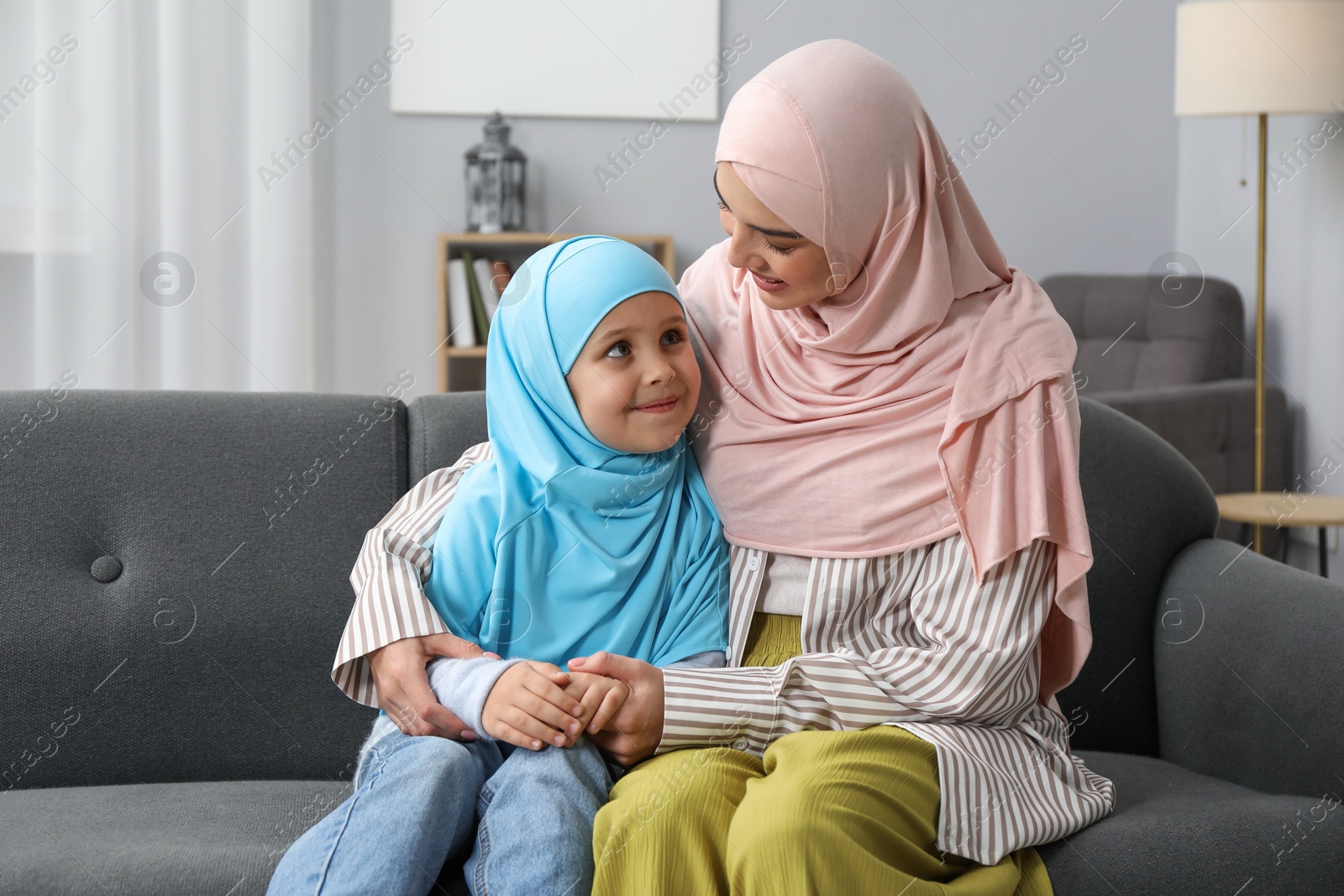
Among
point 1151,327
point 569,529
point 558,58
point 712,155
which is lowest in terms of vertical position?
point 569,529

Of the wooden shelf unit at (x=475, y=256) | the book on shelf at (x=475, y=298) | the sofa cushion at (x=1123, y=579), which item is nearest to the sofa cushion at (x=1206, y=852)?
the sofa cushion at (x=1123, y=579)

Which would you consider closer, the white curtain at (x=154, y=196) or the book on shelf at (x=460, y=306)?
the white curtain at (x=154, y=196)

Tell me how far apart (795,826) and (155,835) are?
0.71 metres

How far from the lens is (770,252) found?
1221 mm

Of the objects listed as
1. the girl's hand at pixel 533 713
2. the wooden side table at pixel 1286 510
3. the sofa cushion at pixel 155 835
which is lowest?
the sofa cushion at pixel 155 835

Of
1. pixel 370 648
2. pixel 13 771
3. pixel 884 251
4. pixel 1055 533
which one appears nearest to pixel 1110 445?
pixel 1055 533

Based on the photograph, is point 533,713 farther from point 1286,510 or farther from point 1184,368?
point 1184,368

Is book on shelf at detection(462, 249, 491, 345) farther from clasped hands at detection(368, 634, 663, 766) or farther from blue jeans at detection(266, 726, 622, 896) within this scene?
blue jeans at detection(266, 726, 622, 896)

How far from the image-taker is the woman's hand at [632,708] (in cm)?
113

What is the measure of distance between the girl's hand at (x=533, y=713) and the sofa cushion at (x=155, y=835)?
275 millimetres

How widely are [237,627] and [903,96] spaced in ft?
3.43

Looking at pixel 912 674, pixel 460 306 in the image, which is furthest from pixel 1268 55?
pixel 912 674

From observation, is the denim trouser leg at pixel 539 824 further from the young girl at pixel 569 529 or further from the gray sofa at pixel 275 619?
the gray sofa at pixel 275 619

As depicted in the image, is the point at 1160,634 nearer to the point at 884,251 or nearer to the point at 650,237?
the point at 884,251
